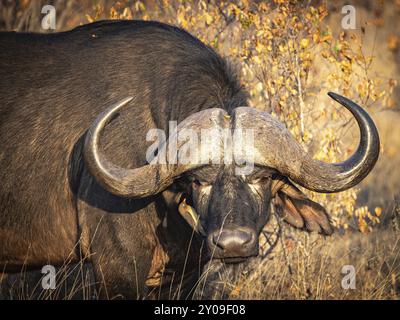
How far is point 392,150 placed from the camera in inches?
429

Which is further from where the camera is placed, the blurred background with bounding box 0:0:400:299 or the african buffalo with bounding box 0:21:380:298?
the blurred background with bounding box 0:0:400:299

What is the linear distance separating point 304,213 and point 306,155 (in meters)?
0.64

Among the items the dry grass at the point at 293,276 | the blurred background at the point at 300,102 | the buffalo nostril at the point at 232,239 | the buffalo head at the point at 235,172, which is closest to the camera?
the buffalo nostril at the point at 232,239

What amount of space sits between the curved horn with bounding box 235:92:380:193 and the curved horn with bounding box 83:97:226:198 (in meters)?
0.22

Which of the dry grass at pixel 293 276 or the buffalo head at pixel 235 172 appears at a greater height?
the buffalo head at pixel 235 172

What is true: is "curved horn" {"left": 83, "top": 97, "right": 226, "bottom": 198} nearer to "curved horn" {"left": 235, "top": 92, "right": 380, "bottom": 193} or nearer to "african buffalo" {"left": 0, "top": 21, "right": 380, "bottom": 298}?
"african buffalo" {"left": 0, "top": 21, "right": 380, "bottom": 298}

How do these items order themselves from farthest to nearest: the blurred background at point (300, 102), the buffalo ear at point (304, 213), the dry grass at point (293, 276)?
the blurred background at point (300, 102) → the dry grass at point (293, 276) → the buffalo ear at point (304, 213)

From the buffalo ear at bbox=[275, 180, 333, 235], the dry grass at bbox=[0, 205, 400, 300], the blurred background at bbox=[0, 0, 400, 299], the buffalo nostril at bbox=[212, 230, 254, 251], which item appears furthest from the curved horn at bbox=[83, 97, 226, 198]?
the blurred background at bbox=[0, 0, 400, 299]

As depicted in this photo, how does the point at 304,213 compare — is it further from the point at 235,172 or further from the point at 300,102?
the point at 300,102

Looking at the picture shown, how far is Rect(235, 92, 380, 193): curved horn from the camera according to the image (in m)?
4.93

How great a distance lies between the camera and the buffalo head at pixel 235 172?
4875 millimetres

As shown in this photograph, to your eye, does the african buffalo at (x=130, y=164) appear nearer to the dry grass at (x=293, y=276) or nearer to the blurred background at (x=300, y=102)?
the dry grass at (x=293, y=276)

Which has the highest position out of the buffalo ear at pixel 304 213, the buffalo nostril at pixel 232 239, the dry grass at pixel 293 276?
the buffalo nostril at pixel 232 239

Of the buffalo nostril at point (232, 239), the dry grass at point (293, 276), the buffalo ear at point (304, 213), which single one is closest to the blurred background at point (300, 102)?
the dry grass at point (293, 276)
